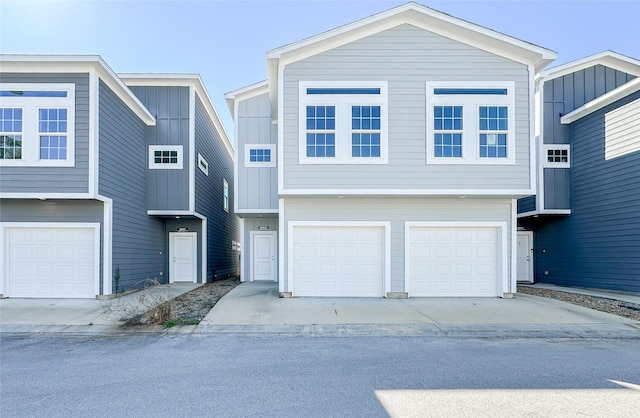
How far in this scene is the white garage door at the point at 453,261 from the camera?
32.7 feet

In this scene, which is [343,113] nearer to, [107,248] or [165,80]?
[165,80]

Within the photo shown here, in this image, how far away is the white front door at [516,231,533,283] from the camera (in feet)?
48.1

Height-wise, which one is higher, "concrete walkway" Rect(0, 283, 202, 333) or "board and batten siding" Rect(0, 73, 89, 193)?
"board and batten siding" Rect(0, 73, 89, 193)

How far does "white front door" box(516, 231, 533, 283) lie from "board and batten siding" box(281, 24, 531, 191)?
641 centimetres

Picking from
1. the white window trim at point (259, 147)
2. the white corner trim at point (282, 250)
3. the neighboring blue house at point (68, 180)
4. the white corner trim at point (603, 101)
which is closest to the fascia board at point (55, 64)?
the neighboring blue house at point (68, 180)

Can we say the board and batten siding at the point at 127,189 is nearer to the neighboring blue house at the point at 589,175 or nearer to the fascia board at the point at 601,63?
the neighboring blue house at the point at 589,175

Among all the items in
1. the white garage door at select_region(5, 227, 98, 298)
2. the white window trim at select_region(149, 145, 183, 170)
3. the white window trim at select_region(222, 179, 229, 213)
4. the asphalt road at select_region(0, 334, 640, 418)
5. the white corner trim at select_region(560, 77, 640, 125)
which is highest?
the white corner trim at select_region(560, 77, 640, 125)

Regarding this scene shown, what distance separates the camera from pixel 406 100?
31.2 feet

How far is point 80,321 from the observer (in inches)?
285

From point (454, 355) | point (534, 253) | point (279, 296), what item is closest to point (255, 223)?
point (279, 296)

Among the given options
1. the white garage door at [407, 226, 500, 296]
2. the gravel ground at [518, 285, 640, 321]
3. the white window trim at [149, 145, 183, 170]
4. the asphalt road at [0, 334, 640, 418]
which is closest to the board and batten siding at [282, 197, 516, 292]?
the white garage door at [407, 226, 500, 296]

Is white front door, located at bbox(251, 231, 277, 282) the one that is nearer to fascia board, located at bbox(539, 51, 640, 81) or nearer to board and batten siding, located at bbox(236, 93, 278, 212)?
board and batten siding, located at bbox(236, 93, 278, 212)

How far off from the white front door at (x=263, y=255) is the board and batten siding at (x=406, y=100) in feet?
17.9

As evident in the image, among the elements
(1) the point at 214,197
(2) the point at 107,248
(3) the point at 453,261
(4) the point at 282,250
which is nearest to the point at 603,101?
(3) the point at 453,261
